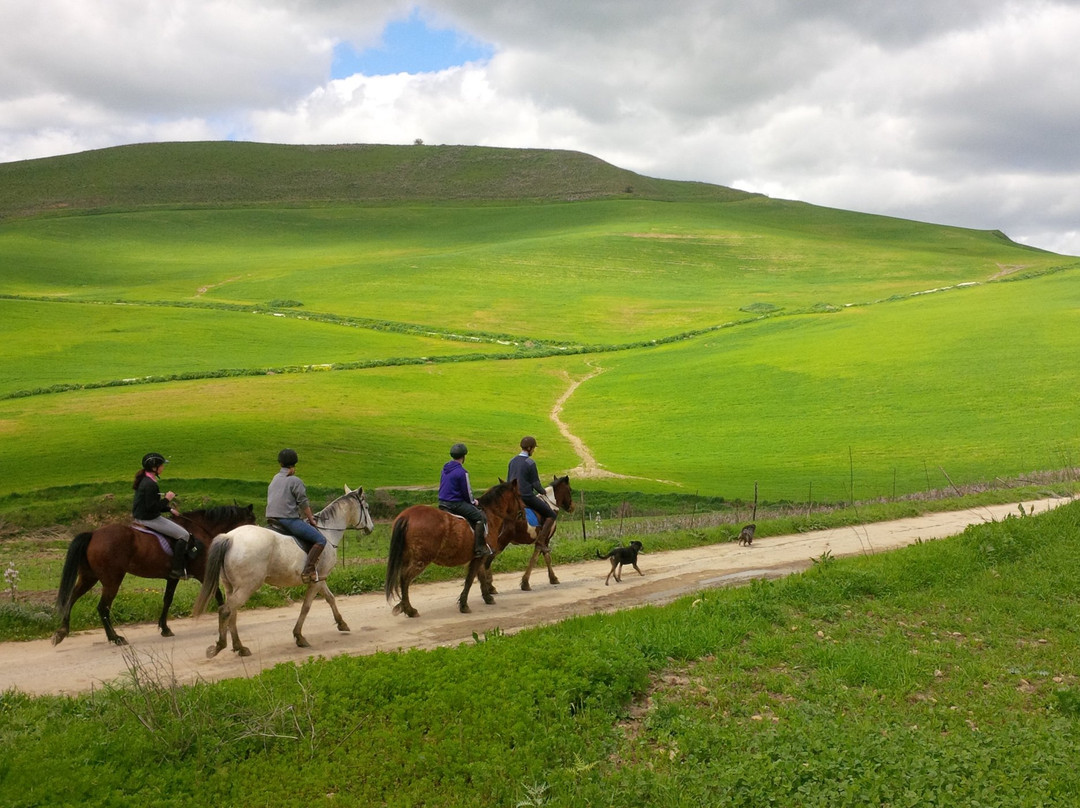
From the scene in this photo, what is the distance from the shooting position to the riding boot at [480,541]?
15398mm

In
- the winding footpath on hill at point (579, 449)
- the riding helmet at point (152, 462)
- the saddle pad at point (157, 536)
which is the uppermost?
the riding helmet at point (152, 462)

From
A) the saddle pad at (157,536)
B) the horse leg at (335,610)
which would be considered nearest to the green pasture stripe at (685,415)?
the saddle pad at (157,536)

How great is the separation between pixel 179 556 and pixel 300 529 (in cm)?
239

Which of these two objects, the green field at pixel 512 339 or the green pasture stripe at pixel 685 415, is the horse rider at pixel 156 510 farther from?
the green pasture stripe at pixel 685 415

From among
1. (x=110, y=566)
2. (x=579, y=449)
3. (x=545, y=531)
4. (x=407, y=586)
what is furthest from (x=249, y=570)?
(x=579, y=449)

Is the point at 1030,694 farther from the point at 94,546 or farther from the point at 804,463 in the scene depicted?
the point at 804,463

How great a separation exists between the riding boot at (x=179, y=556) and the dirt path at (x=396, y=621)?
937 mm

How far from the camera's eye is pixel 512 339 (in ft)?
250

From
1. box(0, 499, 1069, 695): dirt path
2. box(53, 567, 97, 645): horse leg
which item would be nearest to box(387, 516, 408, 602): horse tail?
box(0, 499, 1069, 695): dirt path

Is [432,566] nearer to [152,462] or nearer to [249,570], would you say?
[249,570]

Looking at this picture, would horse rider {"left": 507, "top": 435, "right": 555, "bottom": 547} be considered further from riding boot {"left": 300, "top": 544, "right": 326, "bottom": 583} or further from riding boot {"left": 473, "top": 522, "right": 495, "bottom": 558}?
riding boot {"left": 300, "top": 544, "right": 326, "bottom": 583}

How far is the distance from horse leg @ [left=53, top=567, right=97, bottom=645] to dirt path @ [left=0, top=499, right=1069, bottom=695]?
0.18 metres

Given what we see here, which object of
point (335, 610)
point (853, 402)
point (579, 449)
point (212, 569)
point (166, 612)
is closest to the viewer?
point (212, 569)

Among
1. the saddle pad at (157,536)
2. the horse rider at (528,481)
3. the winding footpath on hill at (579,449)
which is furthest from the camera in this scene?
the winding footpath on hill at (579,449)
